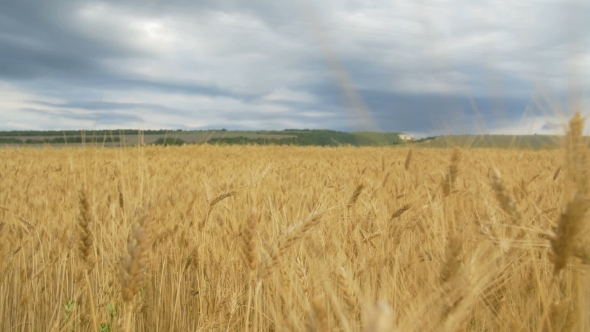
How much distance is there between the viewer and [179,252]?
2131mm

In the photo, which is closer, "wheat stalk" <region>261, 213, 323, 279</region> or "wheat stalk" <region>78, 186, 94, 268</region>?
"wheat stalk" <region>261, 213, 323, 279</region>

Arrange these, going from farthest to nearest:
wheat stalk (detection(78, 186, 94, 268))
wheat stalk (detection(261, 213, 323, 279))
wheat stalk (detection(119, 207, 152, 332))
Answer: wheat stalk (detection(78, 186, 94, 268))
wheat stalk (detection(261, 213, 323, 279))
wheat stalk (detection(119, 207, 152, 332))

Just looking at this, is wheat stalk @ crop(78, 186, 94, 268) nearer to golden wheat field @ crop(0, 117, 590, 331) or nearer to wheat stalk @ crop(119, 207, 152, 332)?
golden wheat field @ crop(0, 117, 590, 331)

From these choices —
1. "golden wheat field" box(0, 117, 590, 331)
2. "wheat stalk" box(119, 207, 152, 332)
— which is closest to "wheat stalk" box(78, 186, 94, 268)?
"golden wheat field" box(0, 117, 590, 331)

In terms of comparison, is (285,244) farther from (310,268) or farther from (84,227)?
(310,268)

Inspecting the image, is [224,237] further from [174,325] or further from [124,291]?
[124,291]

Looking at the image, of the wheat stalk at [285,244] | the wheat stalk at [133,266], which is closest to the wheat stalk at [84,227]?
the wheat stalk at [133,266]

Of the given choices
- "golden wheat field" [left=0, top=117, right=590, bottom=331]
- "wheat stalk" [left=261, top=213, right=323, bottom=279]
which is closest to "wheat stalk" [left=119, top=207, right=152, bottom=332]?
"golden wheat field" [left=0, top=117, right=590, bottom=331]

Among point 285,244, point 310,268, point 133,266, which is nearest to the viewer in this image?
point 133,266

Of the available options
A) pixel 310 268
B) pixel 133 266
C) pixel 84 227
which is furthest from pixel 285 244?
pixel 310 268

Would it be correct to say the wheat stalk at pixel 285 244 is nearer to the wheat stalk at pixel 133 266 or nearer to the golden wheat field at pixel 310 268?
the golden wheat field at pixel 310 268

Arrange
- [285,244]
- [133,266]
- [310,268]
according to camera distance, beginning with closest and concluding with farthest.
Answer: [133,266]
[285,244]
[310,268]

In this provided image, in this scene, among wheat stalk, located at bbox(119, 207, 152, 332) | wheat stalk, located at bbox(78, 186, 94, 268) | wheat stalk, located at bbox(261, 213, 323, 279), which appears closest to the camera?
wheat stalk, located at bbox(119, 207, 152, 332)

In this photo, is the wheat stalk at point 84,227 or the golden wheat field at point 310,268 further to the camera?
the wheat stalk at point 84,227
